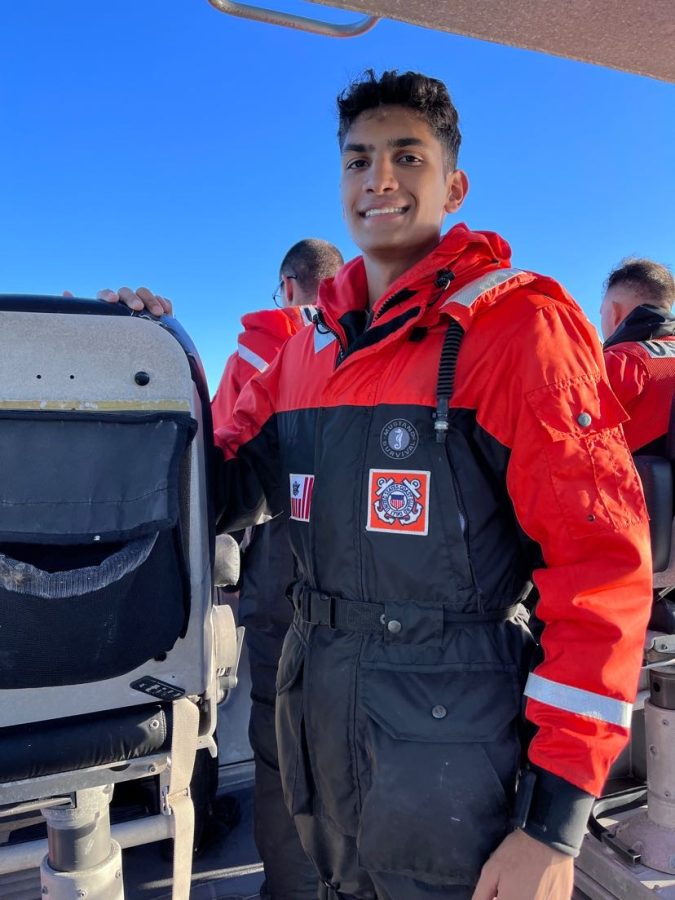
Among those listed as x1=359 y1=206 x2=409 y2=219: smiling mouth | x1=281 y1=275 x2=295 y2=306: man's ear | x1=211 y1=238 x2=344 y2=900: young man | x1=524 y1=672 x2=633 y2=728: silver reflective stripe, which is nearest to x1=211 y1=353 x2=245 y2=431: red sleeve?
x1=211 y1=238 x2=344 y2=900: young man

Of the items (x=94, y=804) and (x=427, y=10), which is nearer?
(x=427, y=10)

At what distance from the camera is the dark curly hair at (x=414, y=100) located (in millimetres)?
1556

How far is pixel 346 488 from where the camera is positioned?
1332mm

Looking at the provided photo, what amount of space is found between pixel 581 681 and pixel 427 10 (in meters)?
0.99

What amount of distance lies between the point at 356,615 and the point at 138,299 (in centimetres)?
78

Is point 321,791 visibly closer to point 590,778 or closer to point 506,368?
point 590,778

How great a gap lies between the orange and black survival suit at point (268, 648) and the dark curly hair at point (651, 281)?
1.68m

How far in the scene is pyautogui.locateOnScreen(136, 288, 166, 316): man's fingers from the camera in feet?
4.72

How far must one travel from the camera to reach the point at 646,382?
2.47 m

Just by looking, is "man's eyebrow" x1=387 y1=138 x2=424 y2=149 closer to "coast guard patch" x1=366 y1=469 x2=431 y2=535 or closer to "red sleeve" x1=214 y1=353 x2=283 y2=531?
"red sleeve" x1=214 y1=353 x2=283 y2=531

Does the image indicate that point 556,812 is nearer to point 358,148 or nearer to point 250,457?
point 250,457

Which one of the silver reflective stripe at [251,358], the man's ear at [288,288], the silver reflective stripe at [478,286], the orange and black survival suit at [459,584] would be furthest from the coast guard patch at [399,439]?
the man's ear at [288,288]

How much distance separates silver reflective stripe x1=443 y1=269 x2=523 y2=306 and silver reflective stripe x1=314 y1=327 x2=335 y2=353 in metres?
0.37

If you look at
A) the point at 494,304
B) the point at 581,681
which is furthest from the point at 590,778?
the point at 494,304
